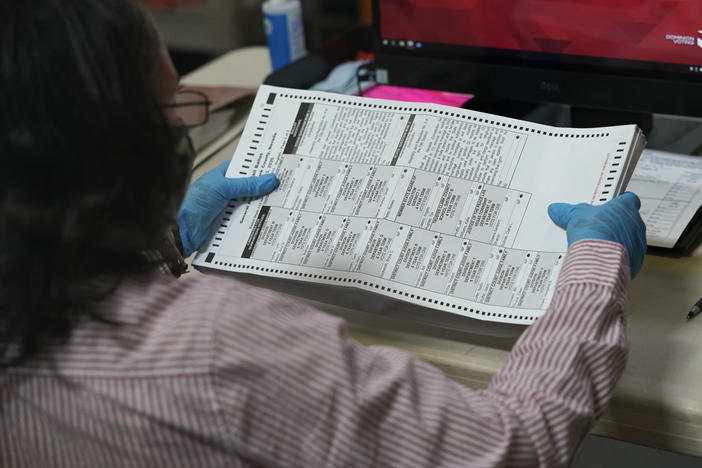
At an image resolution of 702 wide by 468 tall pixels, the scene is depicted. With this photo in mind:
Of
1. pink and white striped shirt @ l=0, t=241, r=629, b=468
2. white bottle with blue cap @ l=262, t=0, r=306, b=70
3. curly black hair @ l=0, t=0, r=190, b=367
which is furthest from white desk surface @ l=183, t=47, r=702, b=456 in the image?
white bottle with blue cap @ l=262, t=0, r=306, b=70

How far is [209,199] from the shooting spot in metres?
0.88

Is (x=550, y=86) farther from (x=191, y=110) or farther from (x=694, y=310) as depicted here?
(x=191, y=110)

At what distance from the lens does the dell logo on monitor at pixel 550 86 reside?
106 centimetres

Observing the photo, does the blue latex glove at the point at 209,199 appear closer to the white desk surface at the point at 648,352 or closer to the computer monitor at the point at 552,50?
the white desk surface at the point at 648,352

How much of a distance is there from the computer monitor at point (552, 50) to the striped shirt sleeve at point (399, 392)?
16.7 inches

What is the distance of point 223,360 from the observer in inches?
20.0

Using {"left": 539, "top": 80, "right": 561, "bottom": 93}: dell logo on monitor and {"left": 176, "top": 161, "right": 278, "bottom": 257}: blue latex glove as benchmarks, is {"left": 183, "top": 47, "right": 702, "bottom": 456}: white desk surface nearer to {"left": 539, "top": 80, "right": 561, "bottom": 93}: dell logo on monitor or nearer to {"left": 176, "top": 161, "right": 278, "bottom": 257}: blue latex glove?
{"left": 176, "top": 161, "right": 278, "bottom": 257}: blue latex glove

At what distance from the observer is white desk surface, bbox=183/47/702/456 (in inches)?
27.0

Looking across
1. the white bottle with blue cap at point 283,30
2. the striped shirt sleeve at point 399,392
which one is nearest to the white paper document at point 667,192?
the striped shirt sleeve at point 399,392

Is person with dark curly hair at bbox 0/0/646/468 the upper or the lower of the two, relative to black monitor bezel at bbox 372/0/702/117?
upper

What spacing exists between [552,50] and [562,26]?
4 centimetres

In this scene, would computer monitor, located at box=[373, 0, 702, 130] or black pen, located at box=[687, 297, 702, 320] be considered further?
computer monitor, located at box=[373, 0, 702, 130]

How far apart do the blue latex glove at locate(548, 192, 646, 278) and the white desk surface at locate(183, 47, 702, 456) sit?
65mm

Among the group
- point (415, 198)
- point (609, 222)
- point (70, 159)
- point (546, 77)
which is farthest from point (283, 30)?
point (70, 159)
